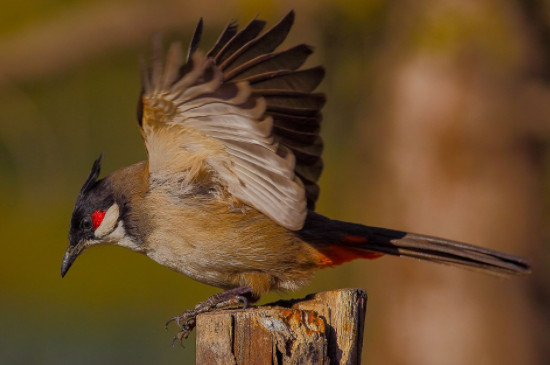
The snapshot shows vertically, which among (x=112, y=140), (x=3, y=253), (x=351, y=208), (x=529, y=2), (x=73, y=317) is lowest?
(x=73, y=317)

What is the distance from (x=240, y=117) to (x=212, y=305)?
985 millimetres

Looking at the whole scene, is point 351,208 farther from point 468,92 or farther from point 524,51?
point 524,51

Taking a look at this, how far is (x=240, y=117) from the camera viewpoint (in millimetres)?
3732

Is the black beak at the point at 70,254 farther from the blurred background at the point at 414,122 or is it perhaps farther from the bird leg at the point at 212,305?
the blurred background at the point at 414,122

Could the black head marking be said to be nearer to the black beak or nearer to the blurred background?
the black beak

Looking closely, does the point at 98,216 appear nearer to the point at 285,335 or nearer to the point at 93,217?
the point at 93,217

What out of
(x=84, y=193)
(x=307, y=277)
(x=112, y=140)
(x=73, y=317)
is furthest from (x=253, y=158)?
(x=73, y=317)

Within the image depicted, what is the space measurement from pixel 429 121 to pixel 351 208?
1208 millimetres

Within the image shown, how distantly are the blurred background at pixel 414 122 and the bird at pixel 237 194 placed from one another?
7.28 feet

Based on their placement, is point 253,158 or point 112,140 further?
point 112,140

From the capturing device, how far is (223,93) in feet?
11.9

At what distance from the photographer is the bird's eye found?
455 centimetres

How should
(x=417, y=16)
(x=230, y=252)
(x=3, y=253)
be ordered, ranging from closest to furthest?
(x=230, y=252) < (x=417, y=16) < (x=3, y=253)

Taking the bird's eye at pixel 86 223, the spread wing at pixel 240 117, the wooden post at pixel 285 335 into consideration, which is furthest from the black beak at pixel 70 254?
the wooden post at pixel 285 335
